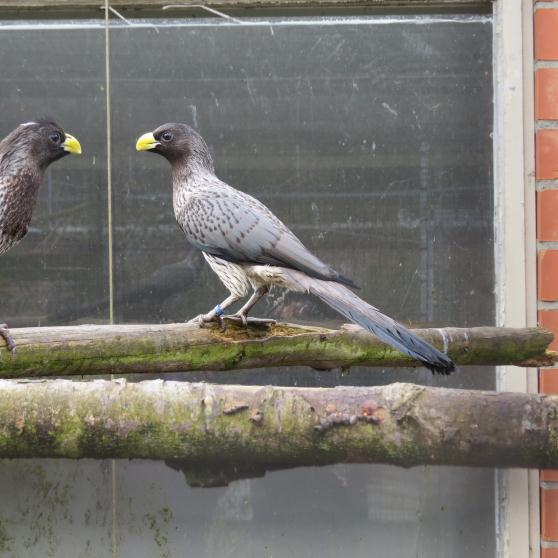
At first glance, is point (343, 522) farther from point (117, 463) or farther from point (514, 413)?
point (514, 413)

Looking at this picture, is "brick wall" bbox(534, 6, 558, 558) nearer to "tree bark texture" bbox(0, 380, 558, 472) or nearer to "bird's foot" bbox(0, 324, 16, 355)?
"tree bark texture" bbox(0, 380, 558, 472)

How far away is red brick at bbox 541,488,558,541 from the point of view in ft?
6.56

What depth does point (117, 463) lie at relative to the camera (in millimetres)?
1939

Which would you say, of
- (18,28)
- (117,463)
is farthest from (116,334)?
(18,28)

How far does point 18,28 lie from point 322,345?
111 centimetres

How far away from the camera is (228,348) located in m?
1.67

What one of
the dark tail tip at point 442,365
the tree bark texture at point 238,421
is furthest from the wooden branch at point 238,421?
the dark tail tip at point 442,365

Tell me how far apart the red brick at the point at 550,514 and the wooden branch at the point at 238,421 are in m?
0.79

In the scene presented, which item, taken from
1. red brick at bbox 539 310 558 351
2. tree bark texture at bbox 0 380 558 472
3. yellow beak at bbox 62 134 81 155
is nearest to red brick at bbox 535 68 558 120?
red brick at bbox 539 310 558 351

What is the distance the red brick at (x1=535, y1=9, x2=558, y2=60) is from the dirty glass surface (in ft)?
0.41

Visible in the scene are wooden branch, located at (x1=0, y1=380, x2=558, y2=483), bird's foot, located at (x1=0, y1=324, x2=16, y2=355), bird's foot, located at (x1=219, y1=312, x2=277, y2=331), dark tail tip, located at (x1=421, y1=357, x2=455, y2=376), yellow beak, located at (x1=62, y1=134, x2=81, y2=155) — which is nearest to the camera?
wooden branch, located at (x1=0, y1=380, x2=558, y2=483)

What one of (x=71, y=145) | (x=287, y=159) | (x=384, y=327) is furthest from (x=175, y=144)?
(x=384, y=327)

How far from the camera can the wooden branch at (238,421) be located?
1264 millimetres

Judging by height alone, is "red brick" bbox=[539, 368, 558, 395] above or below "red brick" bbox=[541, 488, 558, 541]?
above
